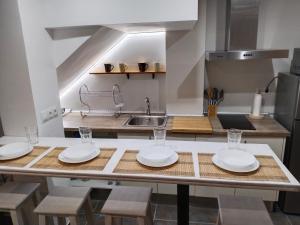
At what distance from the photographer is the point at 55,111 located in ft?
6.87

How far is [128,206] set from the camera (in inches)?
57.4

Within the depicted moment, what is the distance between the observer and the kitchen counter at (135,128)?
2199 mm

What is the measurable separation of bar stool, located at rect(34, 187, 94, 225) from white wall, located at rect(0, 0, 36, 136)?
2.13 feet

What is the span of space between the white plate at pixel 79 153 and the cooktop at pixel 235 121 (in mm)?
1423

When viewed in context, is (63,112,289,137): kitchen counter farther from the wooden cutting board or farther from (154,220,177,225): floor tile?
(154,220,177,225): floor tile

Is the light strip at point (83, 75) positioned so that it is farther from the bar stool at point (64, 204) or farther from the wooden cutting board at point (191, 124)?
the bar stool at point (64, 204)

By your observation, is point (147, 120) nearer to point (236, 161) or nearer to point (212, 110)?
point (212, 110)

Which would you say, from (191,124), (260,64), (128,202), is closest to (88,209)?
(128,202)

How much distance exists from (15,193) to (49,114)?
680 millimetres

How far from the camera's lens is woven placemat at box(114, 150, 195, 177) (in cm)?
125

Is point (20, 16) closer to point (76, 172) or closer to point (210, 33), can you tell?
point (76, 172)

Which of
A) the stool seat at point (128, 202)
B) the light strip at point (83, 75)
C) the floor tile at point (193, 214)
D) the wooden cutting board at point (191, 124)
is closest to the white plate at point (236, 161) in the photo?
the stool seat at point (128, 202)

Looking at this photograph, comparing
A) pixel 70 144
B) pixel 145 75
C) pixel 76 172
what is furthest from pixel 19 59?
pixel 145 75

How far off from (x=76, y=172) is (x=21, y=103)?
93 centimetres
